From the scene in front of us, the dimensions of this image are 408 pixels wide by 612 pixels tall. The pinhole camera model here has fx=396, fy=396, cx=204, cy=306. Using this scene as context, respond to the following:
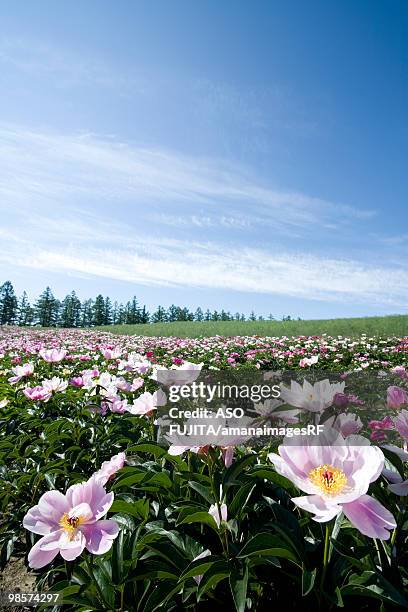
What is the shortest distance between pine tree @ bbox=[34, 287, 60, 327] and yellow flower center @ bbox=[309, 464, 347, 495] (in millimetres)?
70887

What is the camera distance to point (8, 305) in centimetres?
6575

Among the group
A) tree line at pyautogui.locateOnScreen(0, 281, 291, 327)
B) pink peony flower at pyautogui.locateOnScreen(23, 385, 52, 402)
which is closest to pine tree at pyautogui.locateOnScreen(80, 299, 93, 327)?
tree line at pyautogui.locateOnScreen(0, 281, 291, 327)

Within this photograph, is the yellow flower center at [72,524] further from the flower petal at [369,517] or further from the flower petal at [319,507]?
the flower petal at [369,517]

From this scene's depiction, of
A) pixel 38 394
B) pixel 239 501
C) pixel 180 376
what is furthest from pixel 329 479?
pixel 38 394

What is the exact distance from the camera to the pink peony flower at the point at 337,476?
0.86 m

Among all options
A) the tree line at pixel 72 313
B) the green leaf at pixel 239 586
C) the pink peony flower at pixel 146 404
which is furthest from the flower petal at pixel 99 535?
the tree line at pixel 72 313

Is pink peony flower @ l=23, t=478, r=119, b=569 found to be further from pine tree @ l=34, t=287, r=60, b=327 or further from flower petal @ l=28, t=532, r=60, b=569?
pine tree @ l=34, t=287, r=60, b=327

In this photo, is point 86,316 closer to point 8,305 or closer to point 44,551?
point 8,305

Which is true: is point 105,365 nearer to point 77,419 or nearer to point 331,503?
point 77,419

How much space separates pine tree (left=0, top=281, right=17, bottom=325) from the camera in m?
65.4

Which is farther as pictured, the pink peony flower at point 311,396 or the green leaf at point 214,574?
the pink peony flower at point 311,396

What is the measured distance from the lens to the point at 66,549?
3.32 ft

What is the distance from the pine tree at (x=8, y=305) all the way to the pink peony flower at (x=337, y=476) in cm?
7188

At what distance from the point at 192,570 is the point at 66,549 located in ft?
1.08
